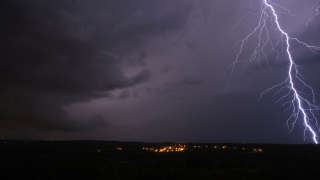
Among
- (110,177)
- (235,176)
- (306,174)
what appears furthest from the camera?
(306,174)

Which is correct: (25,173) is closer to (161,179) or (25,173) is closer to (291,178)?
(161,179)

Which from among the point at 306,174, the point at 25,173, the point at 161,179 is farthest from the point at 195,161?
the point at 25,173

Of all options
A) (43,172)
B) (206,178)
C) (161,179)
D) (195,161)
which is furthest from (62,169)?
(195,161)

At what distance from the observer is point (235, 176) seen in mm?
25938

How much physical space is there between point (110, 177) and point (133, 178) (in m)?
1.48

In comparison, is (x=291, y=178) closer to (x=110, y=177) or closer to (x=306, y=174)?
(x=306, y=174)

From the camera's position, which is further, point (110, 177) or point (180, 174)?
point (180, 174)

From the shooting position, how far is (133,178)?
79.1 ft

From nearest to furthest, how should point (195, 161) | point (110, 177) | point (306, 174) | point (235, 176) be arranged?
point (110, 177) < point (235, 176) < point (306, 174) < point (195, 161)

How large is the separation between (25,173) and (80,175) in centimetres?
550

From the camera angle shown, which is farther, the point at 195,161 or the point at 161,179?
the point at 195,161

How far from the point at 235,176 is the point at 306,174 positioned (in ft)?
23.2

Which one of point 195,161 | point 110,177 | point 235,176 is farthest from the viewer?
point 195,161

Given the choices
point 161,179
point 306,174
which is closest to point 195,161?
point 306,174
